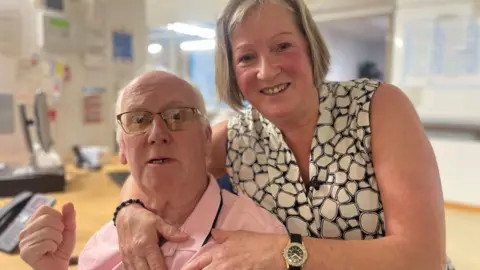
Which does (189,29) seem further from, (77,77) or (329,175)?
(329,175)

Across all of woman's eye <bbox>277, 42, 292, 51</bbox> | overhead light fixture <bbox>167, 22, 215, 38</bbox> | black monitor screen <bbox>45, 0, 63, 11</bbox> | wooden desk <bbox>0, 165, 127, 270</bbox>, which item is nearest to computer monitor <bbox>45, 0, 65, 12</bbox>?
black monitor screen <bbox>45, 0, 63, 11</bbox>

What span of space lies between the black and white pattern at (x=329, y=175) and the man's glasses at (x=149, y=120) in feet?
0.87

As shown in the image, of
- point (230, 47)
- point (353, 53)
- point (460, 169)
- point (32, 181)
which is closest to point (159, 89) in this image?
point (230, 47)

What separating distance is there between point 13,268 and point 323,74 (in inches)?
41.1

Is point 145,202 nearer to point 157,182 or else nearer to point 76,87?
point 157,182

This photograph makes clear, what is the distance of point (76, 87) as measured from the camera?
3.03m

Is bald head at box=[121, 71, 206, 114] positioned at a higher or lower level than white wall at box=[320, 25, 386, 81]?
lower

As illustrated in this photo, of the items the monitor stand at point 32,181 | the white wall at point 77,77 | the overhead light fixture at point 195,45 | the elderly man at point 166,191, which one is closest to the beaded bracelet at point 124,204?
the elderly man at point 166,191

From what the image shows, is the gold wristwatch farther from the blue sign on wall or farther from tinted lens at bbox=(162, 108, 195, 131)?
the blue sign on wall

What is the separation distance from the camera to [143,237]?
1059mm

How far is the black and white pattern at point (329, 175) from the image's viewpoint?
1.08m

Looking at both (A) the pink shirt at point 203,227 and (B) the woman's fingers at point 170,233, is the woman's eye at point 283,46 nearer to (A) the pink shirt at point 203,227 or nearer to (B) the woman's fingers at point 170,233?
(A) the pink shirt at point 203,227

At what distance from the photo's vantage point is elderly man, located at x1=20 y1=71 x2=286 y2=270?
107 centimetres

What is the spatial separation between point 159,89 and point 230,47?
251 millimetres
